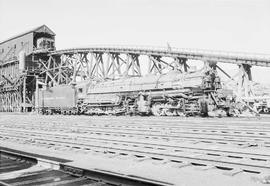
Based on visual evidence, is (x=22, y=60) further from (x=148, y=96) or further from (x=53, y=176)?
(x=53, y=176)

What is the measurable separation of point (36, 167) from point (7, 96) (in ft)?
195

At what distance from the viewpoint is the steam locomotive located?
75.6ft

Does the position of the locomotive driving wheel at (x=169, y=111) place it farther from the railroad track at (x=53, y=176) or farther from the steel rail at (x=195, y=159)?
the railroad track at (x=53, y=176)

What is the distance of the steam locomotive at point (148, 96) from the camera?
23.0 m

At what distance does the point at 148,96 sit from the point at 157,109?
1398mm

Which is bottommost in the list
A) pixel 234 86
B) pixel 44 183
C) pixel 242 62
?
pixel 44 183

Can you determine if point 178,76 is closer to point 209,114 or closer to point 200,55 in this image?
point 209,114

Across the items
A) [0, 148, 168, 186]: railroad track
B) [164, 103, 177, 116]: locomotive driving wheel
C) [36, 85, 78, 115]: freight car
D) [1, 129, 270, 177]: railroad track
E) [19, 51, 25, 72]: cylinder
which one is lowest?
[0, 148, 168, 186]: railroad track

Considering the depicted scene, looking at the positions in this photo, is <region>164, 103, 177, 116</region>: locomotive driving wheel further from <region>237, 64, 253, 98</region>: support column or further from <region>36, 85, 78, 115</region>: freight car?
<region>36, 85, 78, 115</region>: freight car

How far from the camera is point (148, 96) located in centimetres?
2633

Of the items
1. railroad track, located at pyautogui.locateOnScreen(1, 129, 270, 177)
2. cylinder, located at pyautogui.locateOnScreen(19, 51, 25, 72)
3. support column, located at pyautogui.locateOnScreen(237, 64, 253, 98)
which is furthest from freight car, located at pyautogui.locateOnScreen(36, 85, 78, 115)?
railroad track, located at pyautogui.locateOnScreen(1, 129, 270, 177)

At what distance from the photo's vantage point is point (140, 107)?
2691 cm

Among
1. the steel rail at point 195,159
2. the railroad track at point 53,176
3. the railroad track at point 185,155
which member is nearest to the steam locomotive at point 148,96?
the railroad track at point 185,155

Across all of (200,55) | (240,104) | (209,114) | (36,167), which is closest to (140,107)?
(209,114)
